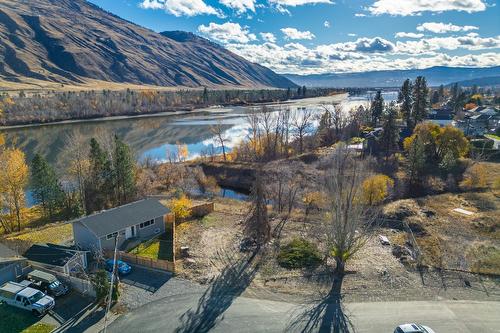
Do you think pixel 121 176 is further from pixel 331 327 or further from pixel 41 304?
pixel 331 327

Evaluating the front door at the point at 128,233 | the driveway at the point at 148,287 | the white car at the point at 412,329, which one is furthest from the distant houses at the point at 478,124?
the driveway at the point at 148,287

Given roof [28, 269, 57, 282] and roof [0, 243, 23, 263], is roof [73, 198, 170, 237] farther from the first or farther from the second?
roof [0, 243, 23, 263]

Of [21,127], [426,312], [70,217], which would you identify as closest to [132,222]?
[70,217]

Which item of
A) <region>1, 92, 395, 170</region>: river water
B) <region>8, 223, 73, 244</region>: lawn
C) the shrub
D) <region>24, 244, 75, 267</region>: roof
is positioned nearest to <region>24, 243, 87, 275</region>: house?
<region>24, 244, 75, 267</region>: roof

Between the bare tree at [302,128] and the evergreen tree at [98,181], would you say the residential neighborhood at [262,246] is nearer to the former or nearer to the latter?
the evergreen tree at [98,181]

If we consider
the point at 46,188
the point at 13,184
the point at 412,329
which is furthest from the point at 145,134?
the point at 412,329

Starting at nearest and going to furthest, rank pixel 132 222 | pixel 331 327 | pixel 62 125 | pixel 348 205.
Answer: pixel 331 327 < pixel 348 205 < pixel 132 222 < pixel 62 125
